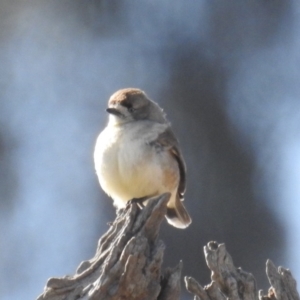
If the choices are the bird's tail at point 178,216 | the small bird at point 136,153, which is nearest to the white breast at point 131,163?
the small bird at point 136,153

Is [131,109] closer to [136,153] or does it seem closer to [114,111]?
[114,111]

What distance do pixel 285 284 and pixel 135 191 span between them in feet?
7.21

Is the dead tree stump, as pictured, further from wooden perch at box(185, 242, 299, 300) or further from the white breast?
the white breast

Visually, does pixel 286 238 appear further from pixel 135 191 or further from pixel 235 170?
pixel 135 191

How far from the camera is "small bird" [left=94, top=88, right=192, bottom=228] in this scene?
10.0 m

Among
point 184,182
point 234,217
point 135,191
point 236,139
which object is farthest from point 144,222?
point 236,139

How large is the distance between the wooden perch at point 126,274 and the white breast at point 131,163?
1891mm

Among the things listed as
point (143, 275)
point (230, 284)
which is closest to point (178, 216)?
point (230, 284)

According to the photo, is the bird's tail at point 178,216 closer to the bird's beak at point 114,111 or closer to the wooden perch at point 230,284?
the bird's beak at point 114,111

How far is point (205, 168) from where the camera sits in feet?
42.0

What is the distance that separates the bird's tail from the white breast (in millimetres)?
585

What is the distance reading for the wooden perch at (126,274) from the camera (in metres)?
7.70

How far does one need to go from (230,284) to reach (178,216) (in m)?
2.81

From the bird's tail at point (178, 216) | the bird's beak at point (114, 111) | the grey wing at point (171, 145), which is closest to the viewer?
the grey wing at point (171, 145)
